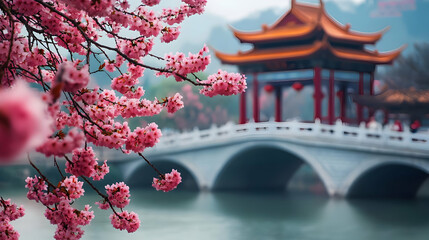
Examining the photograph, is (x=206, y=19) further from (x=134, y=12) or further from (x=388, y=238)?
(x=134, y=12)

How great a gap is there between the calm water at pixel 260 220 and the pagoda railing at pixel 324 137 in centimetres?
169

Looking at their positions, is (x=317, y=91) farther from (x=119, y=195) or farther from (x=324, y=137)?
(x=119, y=195)

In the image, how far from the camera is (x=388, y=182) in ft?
68.1

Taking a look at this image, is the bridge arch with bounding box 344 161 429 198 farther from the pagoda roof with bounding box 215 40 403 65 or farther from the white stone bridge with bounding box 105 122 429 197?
the pagoda roof with bounding box 215 40 403 65

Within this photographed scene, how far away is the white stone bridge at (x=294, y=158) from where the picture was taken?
59.8ft

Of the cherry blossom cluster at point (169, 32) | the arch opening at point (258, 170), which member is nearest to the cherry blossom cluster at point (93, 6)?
the cherry blossom cluster at point (169, 32)

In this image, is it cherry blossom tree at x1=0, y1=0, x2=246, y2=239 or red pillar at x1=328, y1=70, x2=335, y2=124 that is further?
red pillar at x1=328, y1=70, x2=335, y2=124

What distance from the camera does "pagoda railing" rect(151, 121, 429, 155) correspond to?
57.6 feet

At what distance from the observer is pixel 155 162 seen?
83.3ft

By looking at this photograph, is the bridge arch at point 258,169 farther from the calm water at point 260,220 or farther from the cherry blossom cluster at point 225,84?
the cherry blossom cluster at point 225,84

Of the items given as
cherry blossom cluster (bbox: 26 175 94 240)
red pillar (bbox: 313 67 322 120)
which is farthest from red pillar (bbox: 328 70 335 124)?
cherry blossom cluster (bbox: 26 175 94 240)

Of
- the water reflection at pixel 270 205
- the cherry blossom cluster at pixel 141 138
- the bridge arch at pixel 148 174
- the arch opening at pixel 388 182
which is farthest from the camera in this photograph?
the bridge arch at pixel 148 174

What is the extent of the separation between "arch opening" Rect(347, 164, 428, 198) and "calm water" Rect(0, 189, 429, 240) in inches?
27.6

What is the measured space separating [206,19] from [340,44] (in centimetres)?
9823
